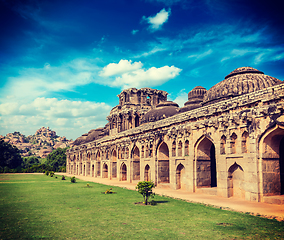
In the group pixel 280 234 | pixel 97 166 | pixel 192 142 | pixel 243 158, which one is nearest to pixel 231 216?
pixel 280 234

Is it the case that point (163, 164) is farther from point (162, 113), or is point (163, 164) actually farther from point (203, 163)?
point (162, 113)

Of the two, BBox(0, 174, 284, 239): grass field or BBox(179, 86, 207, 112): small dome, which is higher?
BBox(179, 86, 207, 112): small dome

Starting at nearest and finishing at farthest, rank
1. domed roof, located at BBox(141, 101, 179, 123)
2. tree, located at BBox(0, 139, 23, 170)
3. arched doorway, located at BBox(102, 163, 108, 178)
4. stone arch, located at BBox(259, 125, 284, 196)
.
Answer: stone arch, located at BBox(259, 125, 284, 196), domed roof, located at BBox(141, 101, 179, 123), arched doorway, located at BBox(102, 163, 108, 178), tree, located at BBox(0, 139, 23, 170)

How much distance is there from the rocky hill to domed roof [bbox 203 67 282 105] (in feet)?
391

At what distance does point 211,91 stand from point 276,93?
28.3 ft

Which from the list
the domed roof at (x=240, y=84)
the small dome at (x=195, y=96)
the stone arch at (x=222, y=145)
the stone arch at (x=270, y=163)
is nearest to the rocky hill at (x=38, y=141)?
the small dome at (x=195, y=96)

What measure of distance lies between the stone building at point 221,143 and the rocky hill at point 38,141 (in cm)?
11112

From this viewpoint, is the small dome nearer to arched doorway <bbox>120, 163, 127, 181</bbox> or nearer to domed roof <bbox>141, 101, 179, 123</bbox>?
domed roof <bbox>141, 101, 179, 123</bbox>

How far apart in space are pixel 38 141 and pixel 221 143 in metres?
176

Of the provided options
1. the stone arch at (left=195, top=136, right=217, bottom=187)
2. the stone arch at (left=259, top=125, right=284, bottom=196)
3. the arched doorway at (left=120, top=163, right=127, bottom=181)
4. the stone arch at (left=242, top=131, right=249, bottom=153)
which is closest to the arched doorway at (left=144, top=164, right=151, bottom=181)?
the arched doorway at (left=120, top=163, right=127, bottom=181)

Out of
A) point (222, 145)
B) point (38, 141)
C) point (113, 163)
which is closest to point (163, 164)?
point (222, 145)

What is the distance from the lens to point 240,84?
19578 mm

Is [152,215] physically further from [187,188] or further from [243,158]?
[187,188]

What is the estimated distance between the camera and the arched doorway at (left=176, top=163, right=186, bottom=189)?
1972 centimetres
